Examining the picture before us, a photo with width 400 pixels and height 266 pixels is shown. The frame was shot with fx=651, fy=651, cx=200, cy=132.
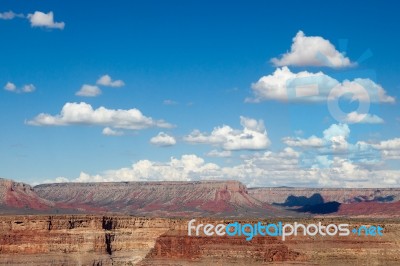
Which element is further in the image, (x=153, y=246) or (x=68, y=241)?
(x=153, y=246)

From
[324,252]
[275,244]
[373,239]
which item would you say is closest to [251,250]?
[275,244]

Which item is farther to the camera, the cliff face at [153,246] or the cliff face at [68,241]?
the cliff face at [153,246]

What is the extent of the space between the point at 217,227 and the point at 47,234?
2647cm

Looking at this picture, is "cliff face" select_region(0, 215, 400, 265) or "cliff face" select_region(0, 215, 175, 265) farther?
"cliff face" select_region(0, 215, 400, 265)

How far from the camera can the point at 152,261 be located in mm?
99500

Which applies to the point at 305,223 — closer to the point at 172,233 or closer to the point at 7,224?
the point at 172,233

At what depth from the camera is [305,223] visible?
353 feet

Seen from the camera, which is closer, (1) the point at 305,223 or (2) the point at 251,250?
(2) the point at 251,250

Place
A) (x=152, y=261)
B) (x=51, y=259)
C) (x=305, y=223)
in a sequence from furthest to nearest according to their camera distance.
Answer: (x=305, y=223)
(x=152, y=261)
(x=51, y=259)

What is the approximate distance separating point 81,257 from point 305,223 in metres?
37.1

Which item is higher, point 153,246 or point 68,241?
point 68,241

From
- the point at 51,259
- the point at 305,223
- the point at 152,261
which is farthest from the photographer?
the point at 305,223

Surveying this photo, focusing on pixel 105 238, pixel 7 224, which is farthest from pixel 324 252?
pixel 7 224

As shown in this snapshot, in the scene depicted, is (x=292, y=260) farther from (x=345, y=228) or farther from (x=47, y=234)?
(x=47, y=234)
